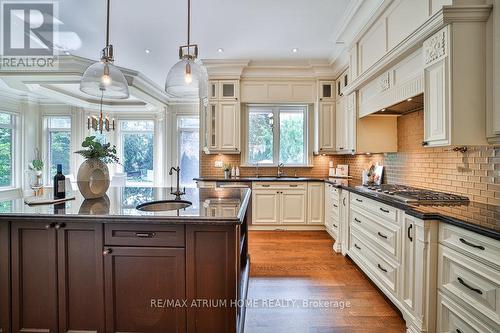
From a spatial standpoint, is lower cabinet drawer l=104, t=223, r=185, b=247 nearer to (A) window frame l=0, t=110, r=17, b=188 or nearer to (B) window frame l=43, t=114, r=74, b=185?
(A) window frame l=0, t=110, r=17, b=188

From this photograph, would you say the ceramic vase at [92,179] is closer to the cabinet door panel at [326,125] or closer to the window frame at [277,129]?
the window frame at [277,129]

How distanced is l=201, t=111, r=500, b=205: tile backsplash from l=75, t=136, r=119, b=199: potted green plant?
110 inches

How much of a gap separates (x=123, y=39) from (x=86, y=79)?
2.26 meters

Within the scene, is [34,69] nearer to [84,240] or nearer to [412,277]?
[84,240]

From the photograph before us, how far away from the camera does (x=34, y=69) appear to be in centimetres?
429

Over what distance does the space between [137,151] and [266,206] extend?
5.00 metres

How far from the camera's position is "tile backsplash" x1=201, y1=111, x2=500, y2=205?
1869mm

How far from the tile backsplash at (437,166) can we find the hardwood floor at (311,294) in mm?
1180

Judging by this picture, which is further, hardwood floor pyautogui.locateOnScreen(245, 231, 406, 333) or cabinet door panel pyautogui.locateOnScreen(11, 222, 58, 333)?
hardwood floor pyautogui.locateOnScreen(245, 231, 406, 333)

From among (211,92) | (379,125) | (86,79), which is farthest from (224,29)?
(379,125)

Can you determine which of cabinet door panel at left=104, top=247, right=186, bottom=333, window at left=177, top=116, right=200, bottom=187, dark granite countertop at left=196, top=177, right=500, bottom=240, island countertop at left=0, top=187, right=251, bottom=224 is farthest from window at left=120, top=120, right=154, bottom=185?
dark granite countertop at left=196, top=177, right=500, bottom=240

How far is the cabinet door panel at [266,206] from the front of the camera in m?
4.45

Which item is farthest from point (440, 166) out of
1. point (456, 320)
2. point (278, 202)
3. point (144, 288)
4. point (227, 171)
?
point (227, 171)

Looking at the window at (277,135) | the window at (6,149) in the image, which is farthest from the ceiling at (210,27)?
the window at (6,149)
